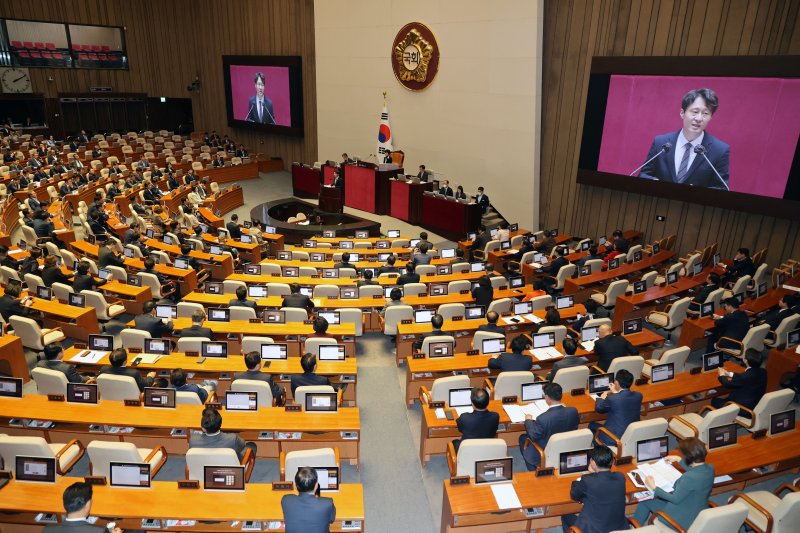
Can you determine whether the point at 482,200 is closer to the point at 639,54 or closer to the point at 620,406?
the point at 639,54

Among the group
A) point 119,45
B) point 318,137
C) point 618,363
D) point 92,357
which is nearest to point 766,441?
point 618,363

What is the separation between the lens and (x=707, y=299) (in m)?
10.3

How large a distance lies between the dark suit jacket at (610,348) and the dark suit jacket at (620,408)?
1.48m

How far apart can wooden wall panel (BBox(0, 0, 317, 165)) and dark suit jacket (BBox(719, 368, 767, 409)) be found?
2145cm

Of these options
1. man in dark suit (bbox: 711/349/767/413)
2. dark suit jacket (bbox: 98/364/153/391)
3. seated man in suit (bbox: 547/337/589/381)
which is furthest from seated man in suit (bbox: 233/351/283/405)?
man in dark suit (bbox: 711/349/767/413)

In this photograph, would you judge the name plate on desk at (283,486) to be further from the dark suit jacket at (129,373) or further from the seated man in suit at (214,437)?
the dark suit jacket at (129,373)

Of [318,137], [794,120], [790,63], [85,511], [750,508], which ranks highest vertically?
[790,63]

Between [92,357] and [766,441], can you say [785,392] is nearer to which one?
[766,441]

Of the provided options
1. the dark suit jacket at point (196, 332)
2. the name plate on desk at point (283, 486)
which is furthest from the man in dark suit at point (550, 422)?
the dark suit jacket at point (196, 332)

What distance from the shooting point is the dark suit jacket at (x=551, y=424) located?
6.07m

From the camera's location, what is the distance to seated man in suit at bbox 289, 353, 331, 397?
695 centimetres

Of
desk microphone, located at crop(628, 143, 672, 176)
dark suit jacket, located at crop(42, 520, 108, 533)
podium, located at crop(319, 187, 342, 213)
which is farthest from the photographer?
podium, located at crop(319, 187, 342, 213)

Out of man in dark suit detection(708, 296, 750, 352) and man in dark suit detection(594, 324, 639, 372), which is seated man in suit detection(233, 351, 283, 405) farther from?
man in dark suit detection(708, 296, 750, 352)

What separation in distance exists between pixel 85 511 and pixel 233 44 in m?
28.1
